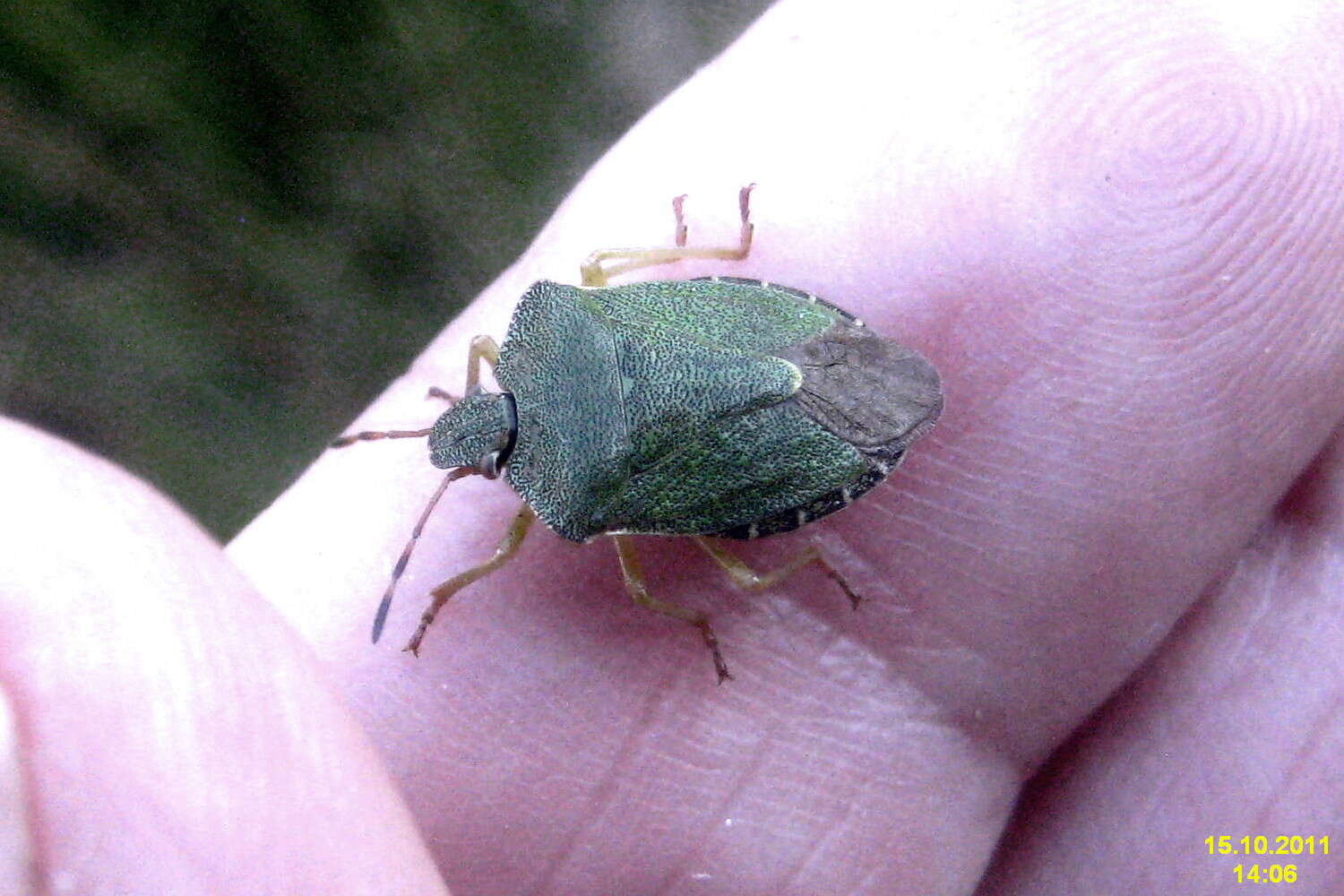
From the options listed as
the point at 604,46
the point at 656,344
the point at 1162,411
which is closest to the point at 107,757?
the point at 656,344

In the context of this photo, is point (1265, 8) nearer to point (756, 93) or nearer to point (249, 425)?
point (756, 93)

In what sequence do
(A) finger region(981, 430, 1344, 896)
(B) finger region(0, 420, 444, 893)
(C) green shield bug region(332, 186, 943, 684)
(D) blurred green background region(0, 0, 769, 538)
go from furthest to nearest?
1. (D) blurred green background region(0, 0, 769, 538)
2. (A) finger region(981, 430, 1344, 896)
3. (C) green shield bug region(332, 186, 943, 684)
4. (B) finger region(0, 420, 444, 893)

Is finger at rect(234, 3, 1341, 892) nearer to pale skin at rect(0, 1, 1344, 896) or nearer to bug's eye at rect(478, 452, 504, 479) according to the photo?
pale skin at rect(0, 1, 1344, 896)

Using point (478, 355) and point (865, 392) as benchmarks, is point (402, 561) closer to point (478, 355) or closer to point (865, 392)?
point (478, 355)

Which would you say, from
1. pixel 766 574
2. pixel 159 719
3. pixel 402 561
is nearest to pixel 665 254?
pixel 766 574

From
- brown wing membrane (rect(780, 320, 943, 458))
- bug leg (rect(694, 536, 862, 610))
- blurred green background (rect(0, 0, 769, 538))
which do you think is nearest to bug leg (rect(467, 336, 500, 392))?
bug leg (rect(694, 536, 862, 610))
